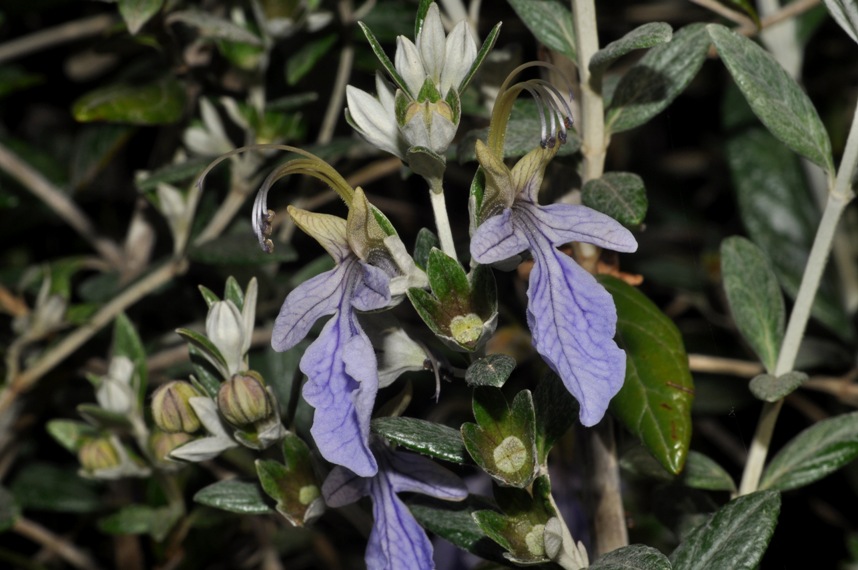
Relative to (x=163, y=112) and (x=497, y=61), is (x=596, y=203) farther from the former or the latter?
(x=163, y=112)

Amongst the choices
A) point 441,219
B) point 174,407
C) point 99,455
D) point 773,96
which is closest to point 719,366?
point 773,96

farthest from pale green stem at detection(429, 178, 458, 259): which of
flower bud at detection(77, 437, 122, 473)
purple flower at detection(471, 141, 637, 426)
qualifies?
flower bud at detection(77, 437, 122, 473)

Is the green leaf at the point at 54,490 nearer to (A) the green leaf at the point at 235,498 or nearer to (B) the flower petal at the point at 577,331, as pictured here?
(A) the green leaf at the point at 235,498

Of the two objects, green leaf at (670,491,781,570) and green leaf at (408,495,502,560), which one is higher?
green leaf at (670,491,781,570)

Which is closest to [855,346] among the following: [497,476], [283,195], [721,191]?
[721,191]

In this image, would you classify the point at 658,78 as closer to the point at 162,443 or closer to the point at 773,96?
the point at 773,96

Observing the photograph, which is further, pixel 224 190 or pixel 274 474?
pixel 224 190

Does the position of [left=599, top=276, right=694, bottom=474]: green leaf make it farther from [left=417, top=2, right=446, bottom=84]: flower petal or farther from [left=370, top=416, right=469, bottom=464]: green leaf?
[left=417, top=2, right=446, bottom=84]: flower petal
